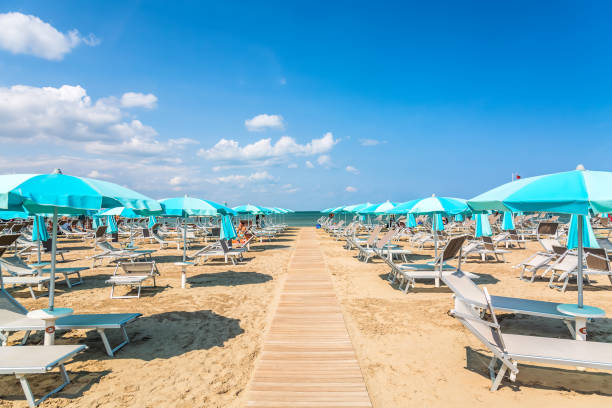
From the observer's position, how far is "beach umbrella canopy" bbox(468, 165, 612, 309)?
3.08m

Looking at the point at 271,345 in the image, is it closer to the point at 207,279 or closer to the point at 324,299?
the point at 324,299

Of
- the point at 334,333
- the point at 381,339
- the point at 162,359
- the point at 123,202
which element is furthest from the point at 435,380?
the point at 123,202

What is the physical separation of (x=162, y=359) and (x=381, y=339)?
2.64m

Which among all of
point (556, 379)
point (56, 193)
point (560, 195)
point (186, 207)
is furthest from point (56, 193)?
point (556, 379)

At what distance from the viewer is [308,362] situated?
3684 mm

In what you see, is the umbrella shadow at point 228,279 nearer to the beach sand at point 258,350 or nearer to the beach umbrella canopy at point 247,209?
the beach sand at point 258,350

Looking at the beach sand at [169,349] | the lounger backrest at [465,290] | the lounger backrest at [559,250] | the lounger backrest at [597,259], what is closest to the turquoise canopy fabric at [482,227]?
the lounger backrest at [559,250]

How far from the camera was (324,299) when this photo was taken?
626cm

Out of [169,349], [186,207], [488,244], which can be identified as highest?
[186,207]

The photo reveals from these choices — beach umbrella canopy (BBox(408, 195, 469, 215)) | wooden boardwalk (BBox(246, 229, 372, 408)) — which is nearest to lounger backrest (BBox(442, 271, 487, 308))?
wooden boardwalk (BBox(246, 229, 372, 408))

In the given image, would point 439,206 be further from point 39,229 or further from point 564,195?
point 39,229

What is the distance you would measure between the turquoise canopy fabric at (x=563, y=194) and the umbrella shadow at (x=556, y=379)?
1608 millimetres

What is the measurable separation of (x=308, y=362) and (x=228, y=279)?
16.2 feet

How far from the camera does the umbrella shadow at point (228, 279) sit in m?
7.80
